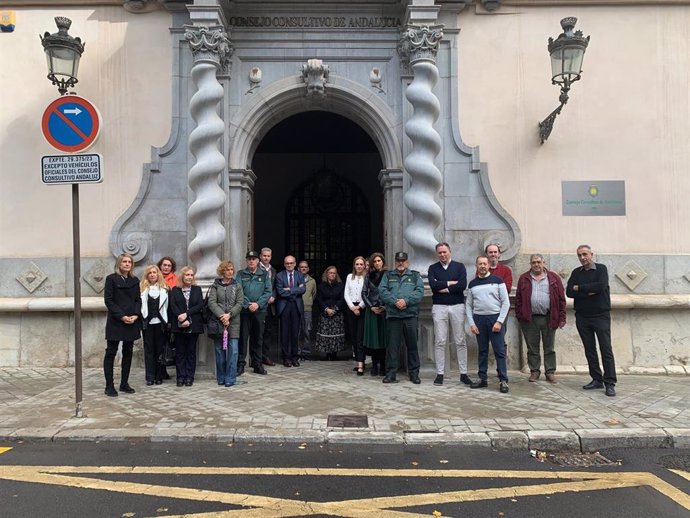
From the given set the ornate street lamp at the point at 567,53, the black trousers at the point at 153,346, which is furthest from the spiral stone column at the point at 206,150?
the ornate street lamp at the point at 567,53

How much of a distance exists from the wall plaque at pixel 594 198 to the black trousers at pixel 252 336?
16.1 ft

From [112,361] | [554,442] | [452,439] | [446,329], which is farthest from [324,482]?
[112,361]

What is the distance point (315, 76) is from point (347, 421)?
5.23m

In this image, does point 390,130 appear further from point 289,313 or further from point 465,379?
point 465,379

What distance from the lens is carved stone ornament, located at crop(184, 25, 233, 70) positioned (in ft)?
24.6

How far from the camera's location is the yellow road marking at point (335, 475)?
350cm

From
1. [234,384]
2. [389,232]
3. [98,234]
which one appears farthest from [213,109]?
[234,384]

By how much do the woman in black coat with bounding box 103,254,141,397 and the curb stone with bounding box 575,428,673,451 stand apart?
504 cm

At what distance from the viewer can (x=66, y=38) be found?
7.36 m

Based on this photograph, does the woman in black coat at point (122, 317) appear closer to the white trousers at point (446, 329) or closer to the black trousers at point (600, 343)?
the white trousers at point (446, 329)

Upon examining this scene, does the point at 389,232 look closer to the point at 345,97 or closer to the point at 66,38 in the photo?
the point at 345,97

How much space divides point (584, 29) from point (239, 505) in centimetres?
834

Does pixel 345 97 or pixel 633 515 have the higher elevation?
pixel 345 97

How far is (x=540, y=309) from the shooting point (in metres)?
7.01
